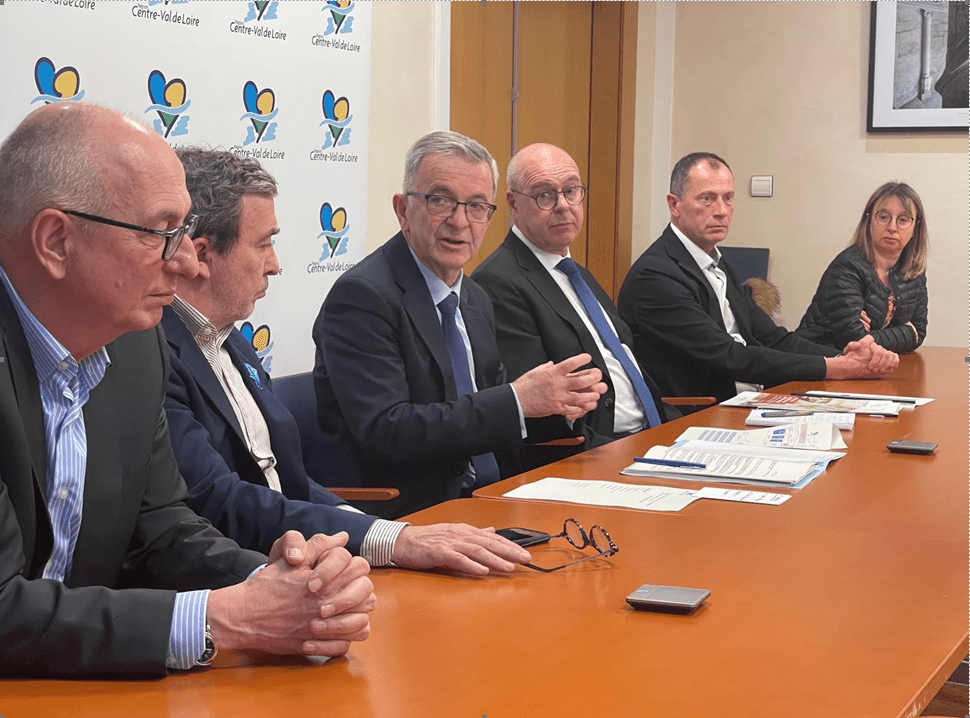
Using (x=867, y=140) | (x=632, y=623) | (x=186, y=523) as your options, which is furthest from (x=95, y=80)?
(x=867, y=140)

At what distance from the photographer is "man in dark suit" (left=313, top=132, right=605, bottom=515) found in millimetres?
2867

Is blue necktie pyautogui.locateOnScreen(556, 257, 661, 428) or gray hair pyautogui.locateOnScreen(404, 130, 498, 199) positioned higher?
gray hair pyautogui.locateOnScreen(404, 130, 498, 199)

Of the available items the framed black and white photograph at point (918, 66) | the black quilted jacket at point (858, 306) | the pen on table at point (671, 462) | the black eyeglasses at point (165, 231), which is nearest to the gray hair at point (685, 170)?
the black quilted jacket at point (858, 306)

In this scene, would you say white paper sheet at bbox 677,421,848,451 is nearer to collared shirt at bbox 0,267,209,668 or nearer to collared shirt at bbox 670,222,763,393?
collared shirt at bbox 670,222,763,393

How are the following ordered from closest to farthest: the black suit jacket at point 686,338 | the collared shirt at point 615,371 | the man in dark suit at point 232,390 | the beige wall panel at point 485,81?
1. the man in dark suit at point 232,390
2. the collared shirt at point 615,371
3. the black suit jacket at point 686,338
4. the beige wall panel at point 485,81

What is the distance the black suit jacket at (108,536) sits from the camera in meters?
1.33

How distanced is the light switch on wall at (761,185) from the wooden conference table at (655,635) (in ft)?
16.6

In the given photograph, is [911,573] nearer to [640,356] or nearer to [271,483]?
[271,483]

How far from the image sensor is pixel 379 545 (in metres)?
1.88

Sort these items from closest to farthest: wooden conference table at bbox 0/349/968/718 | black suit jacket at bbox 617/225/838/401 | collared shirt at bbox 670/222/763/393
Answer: wooden conference table at bbox 0/349/968/718 → black suit jacket at bbox 617/225/838/401 → collared shirt at bbox 670/222/763/393

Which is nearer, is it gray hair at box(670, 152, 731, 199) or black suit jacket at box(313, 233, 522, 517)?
black suit jacket at box(313, 233, 522, 517)

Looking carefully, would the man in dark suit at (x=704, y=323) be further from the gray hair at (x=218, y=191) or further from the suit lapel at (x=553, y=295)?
the gray hair at (x=218, y=191)

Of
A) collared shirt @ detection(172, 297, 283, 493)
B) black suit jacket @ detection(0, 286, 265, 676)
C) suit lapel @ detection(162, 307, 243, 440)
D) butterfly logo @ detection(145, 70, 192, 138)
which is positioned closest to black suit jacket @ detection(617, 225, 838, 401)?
butterfly logo @ detection(145, 70, 192, 138)

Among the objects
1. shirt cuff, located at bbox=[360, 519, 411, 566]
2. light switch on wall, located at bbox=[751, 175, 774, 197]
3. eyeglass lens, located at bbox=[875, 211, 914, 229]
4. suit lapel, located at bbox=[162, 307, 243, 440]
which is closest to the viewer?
shirt cuff, located at bbox=[360, 519, 411, 566]
